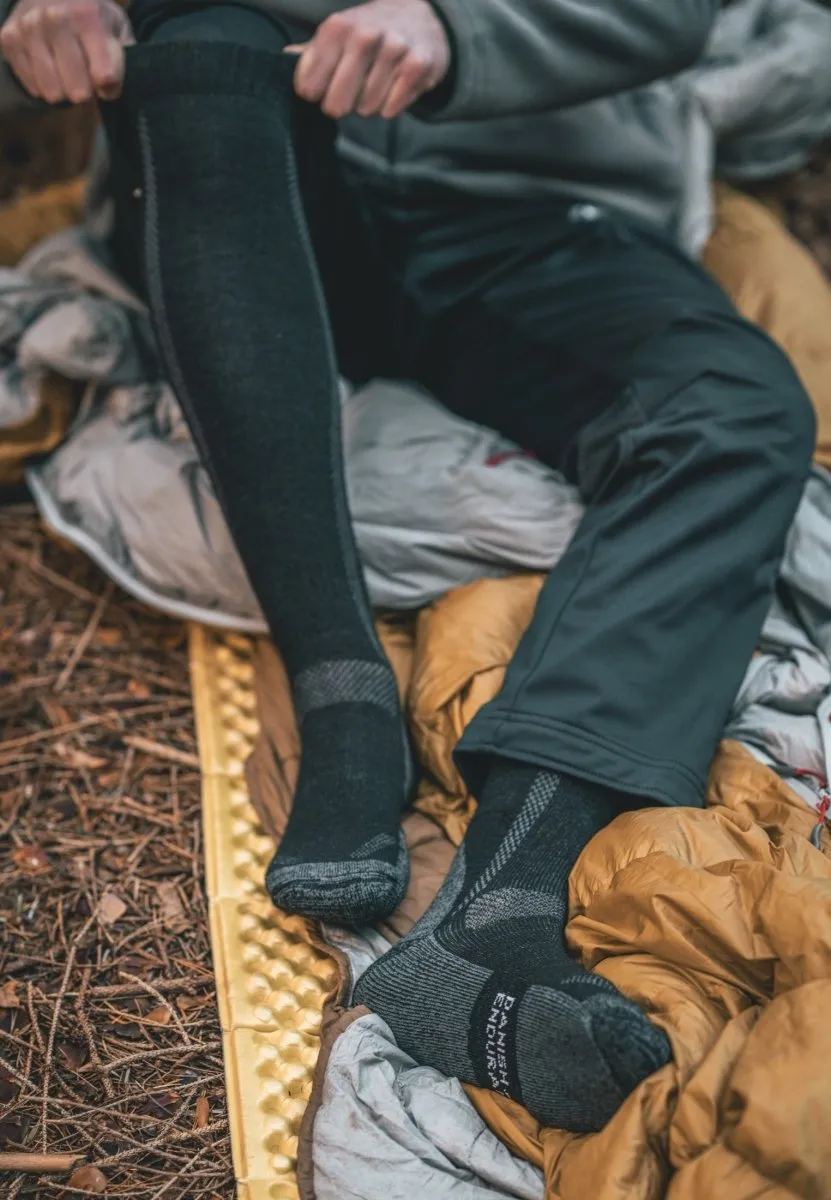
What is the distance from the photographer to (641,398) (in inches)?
39.6

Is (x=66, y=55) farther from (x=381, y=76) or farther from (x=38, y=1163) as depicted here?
(x=38, y=1163)

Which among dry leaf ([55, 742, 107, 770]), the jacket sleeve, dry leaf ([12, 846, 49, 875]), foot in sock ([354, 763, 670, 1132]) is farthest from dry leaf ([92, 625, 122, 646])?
the jacket sleeve

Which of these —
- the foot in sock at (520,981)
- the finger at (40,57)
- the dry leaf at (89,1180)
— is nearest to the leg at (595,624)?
the foot in sock at (520,981)

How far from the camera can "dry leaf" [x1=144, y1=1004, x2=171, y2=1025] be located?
849 mm

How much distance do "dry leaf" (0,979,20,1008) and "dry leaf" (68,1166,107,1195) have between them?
6.3 inches

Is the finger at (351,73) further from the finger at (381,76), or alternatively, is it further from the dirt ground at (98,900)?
the dirt ground at (98,900)

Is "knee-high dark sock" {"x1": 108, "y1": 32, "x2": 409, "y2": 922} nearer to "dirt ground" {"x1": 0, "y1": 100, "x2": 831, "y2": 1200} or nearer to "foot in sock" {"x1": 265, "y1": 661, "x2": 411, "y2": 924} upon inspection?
"foot in sock" {"x1": 265, "y1": 661, "x2": 411, "y2": 924}

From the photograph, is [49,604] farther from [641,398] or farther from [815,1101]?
[815,1101]

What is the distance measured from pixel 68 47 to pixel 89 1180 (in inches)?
33.4

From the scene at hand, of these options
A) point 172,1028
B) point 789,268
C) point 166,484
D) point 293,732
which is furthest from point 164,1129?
point 789,268

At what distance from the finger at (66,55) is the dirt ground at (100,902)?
563 millimetres

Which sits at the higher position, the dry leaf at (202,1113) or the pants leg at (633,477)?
the pants leg at (633,477)

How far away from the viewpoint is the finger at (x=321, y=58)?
870mm

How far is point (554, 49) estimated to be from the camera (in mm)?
1006
